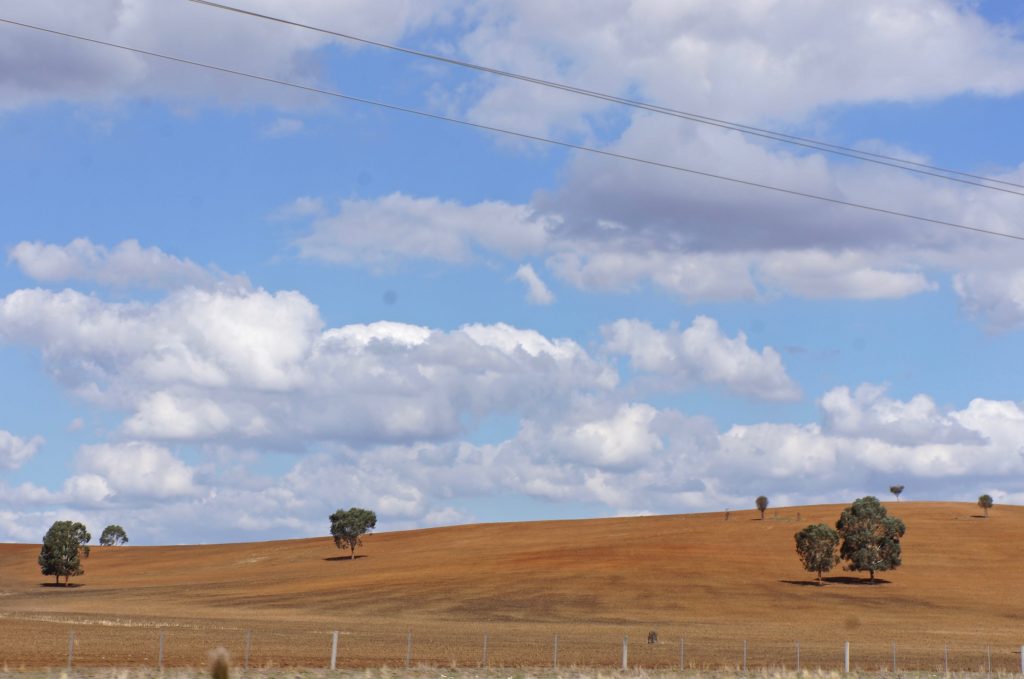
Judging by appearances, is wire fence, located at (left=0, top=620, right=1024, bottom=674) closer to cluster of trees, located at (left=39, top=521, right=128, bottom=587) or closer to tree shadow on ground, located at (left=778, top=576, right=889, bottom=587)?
tree shadow on ground, located at (left=778, top=576, right=889, bottom=587)

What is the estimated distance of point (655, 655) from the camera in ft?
184

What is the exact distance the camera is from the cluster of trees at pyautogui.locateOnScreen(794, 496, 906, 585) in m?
112

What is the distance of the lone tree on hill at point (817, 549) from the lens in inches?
4405

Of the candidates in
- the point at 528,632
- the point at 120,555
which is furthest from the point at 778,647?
the point at 120,555

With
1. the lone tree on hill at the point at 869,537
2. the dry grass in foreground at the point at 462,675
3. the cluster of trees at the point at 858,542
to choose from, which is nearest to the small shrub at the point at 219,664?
the dry grass in foreground at the point at 462,675

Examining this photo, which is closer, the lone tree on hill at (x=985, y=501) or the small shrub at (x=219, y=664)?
the small shrub at (x=219, y=664)

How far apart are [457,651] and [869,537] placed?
233 feet

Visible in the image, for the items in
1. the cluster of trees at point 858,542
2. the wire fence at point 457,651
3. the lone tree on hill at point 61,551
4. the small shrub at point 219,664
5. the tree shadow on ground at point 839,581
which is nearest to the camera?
the small shrub at point 219,664

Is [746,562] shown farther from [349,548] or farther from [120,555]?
[120,555]

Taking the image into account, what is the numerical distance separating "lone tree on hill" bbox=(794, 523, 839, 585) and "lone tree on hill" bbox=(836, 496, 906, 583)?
6.40ft

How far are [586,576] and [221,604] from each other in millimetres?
34641

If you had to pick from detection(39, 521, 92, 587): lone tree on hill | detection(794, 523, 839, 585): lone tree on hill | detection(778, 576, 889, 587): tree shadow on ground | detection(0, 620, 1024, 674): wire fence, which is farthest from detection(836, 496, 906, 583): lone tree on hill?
detection(39, 521, 92, 587): lone tree on hill

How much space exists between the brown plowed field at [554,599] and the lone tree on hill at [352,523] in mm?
3423

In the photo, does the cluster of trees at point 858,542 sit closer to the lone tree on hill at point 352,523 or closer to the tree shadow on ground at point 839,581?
the tree shadow on ground at point 839,581
